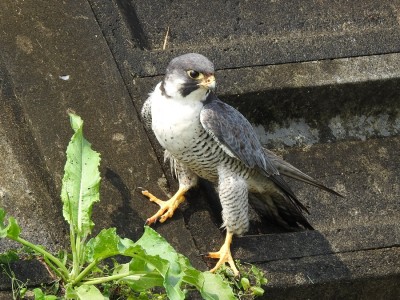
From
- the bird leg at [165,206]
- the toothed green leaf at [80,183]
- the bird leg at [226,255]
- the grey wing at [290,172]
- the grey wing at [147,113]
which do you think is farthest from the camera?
the grey wing at [290,172]

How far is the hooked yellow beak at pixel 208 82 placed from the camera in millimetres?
6012

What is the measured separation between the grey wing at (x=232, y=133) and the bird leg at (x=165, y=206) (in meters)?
0.41

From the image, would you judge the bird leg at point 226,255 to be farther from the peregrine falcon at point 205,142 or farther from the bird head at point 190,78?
the bird head at point 190,78

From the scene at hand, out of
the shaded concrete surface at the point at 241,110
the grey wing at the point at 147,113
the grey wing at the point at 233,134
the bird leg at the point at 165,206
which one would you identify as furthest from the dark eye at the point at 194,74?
the bird leg at the point at 165,206

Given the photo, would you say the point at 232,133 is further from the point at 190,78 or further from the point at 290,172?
the point at 290,172

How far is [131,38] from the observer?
707 centimetres

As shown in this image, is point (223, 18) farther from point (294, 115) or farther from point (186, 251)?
point (186, 251)

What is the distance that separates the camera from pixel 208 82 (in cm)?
603

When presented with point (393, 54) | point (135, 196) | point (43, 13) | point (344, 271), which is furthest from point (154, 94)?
point (393, 54)

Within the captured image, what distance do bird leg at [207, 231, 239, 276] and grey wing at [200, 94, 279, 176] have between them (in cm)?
45

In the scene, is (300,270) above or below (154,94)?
below

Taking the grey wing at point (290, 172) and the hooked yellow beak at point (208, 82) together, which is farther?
the grey wing at point (290, 172)

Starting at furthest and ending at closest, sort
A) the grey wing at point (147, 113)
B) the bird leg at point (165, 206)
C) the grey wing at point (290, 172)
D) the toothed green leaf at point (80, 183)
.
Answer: the grey wing at point (290, 172) < the grey wing at point (147, 113) < the bird leg at point (165, 206) < the toothed green leaf at point (80, 183)

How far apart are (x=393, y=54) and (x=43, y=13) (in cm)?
244
